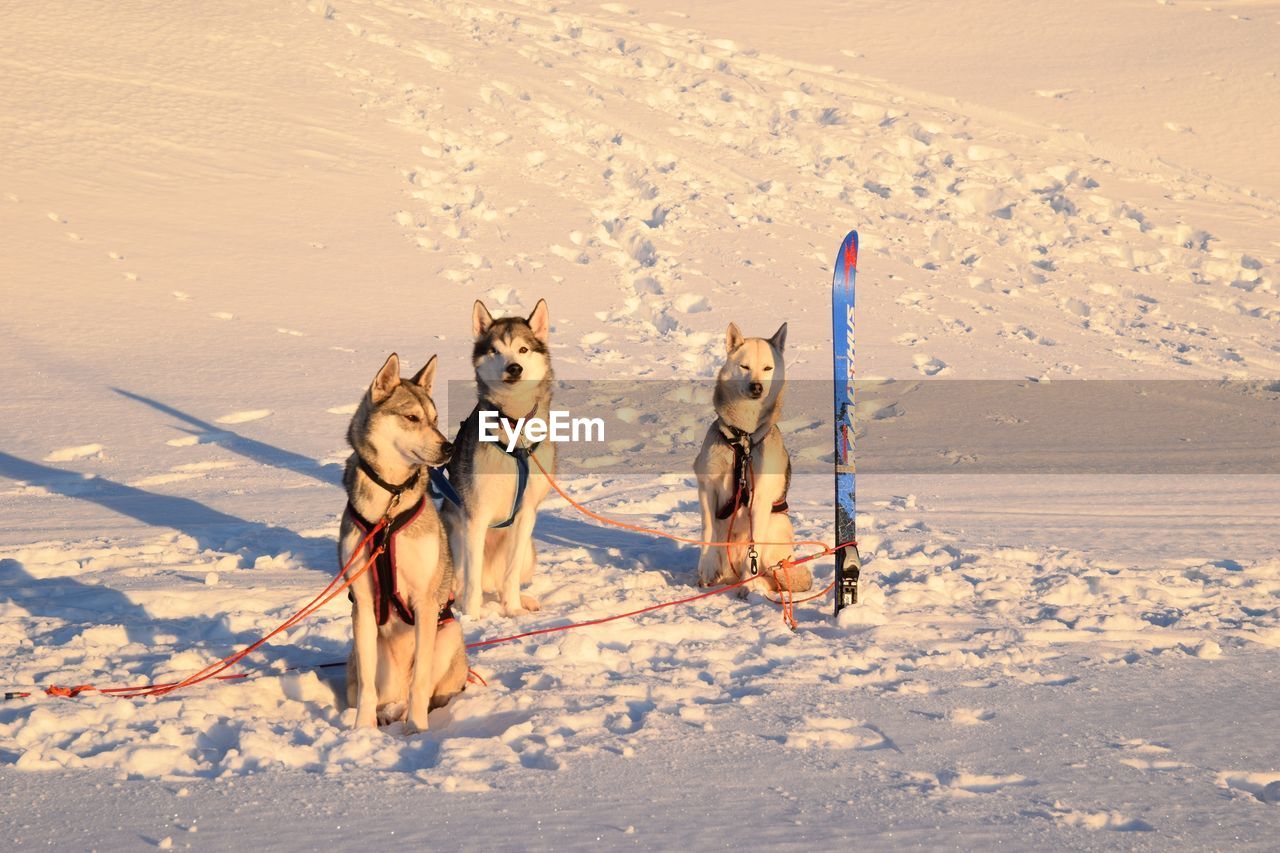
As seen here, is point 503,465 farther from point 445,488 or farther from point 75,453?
point 75,453

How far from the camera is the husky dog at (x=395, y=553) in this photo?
488 centimetres

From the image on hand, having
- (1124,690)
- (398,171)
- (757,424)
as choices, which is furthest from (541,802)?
(398,171)

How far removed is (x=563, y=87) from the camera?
66.8 ft

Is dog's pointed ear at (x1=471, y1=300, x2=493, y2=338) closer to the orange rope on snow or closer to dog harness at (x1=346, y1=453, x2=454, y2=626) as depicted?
the orange rope on snow

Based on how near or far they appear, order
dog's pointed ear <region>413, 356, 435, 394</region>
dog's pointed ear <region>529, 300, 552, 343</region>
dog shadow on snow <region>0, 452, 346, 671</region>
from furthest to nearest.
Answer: dog's pointed ear <region>529, 300, 552, 343</region> < dog shadow on snow <region>0, 452, 346, 671</region> < dog's pointed ear <region>413, 356, 435, 394</region>

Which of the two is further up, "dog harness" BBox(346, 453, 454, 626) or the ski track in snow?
the ski track in snow

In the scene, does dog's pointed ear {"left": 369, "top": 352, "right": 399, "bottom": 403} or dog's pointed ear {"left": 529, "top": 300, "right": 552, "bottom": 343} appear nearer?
→ dog's pointed ear {"left": 369, "top": 352, "right": 399, "bottom": 403}

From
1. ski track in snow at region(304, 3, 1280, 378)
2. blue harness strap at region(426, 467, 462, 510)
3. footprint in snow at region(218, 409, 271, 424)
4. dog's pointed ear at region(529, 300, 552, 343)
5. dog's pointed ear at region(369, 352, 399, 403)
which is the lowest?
blue harness strap at region(426, 467, 462, 510)

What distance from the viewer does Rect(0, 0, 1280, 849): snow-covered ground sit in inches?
165

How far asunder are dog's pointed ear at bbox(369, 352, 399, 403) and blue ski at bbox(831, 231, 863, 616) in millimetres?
2485

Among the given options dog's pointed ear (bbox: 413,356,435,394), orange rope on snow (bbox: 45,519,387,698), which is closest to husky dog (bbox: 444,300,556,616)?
orange rope on snow (bbox: 45,519,387,698)

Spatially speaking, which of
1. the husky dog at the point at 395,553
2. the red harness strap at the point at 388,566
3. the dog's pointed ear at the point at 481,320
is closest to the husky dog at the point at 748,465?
the dog's pointed ear at the point at 481,320

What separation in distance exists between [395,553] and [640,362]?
8506 mm

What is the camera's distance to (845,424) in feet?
21.5
